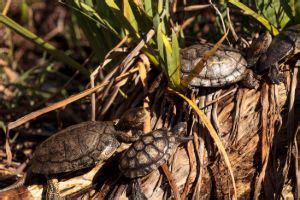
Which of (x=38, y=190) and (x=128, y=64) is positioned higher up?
(x=128, y=64)

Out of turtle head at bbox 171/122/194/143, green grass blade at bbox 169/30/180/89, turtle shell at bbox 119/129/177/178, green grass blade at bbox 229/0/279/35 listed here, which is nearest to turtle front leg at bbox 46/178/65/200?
turtle shell at bbox 119/129/177/178

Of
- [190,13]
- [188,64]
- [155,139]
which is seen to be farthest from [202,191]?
[190,13]

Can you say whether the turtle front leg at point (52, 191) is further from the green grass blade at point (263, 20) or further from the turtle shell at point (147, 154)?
the green grass blade at point (263, 20)

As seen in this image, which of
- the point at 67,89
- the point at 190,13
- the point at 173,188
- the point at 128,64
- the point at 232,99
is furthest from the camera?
the point at 67,89

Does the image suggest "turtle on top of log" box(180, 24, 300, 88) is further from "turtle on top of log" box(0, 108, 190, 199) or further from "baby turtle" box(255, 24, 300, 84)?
"turtle on top of log" box(0, 108, 190, 199)

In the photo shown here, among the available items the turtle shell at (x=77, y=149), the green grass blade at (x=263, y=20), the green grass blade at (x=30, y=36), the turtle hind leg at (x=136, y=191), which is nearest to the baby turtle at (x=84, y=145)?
the turtle shell at (x=77, y=149)

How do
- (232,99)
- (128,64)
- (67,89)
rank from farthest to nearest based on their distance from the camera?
1. (67,89)
2. (128,64)
3. (232,99)

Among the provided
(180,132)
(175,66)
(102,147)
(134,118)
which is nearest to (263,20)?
(175,66)

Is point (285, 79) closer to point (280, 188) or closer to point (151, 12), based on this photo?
point (280, 188)
